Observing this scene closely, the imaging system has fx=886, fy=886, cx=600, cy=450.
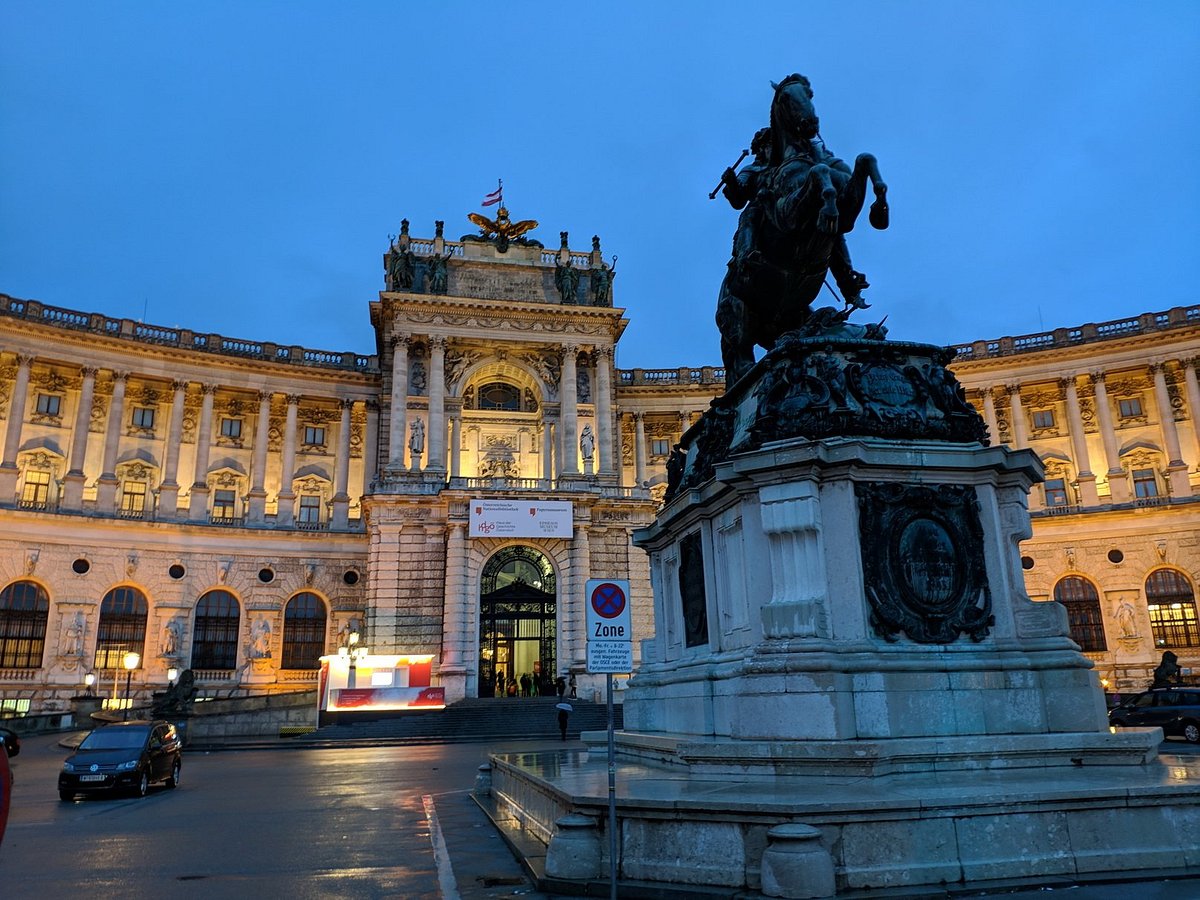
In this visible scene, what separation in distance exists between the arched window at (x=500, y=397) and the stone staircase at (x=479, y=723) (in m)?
19.0

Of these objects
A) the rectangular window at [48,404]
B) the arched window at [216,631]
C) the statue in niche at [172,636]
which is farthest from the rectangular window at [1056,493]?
the rectangular window at [48,404]

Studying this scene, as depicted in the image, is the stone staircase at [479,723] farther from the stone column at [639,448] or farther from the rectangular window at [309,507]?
the stone column at [639,448]

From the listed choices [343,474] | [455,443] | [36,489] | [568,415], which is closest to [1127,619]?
[568,415]

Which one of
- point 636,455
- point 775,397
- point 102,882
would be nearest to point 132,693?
point 636,455

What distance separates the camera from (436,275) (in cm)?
5078

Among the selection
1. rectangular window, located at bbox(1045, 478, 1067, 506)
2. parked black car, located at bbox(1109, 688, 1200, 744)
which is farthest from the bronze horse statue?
rectangular window, located at bbox(1045, 478, 1067, 506)

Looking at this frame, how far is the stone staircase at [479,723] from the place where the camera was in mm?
33781

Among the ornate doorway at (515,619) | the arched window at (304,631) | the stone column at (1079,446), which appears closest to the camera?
the ornate doorway at (515,619)

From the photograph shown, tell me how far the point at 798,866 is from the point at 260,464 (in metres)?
50.3

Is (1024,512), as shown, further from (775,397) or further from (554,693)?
(554,693)

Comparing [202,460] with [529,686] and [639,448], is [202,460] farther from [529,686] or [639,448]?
[639,448]

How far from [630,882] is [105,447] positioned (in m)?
50.1

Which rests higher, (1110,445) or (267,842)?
(1110,445)

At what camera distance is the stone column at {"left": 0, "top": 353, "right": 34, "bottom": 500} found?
4516 cm
